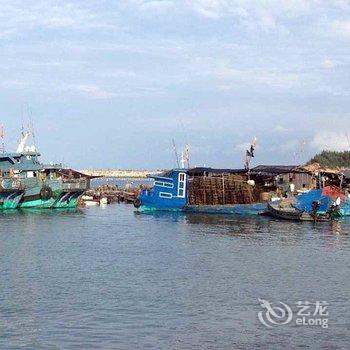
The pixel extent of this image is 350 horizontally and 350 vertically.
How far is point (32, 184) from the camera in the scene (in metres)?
63.4

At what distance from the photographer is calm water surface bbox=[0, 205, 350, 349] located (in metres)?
18.3

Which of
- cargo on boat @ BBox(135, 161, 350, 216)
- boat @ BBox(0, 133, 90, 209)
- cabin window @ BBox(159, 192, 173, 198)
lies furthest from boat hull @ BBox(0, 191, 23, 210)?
cabin window @ BBox(159, 192, 173, 198)

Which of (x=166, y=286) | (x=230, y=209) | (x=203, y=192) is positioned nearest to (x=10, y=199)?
(x=203, y=192)

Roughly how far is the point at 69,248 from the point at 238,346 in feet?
64.8

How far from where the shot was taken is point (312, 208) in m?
52.5

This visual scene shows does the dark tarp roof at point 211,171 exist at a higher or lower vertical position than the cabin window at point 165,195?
higher

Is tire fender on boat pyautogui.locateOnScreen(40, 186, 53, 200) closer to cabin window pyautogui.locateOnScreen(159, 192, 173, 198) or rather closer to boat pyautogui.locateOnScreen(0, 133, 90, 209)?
boat pyautogui.locateOnScreen(0, 133, 90, 209)

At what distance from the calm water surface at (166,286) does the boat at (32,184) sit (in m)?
16.9

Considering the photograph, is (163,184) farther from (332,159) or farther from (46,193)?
(332,159)

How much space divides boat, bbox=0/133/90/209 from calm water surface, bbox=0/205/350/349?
1689 cm

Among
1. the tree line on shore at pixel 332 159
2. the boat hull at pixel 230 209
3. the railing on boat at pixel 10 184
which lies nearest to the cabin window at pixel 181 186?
the boat hull at pixel 230 209

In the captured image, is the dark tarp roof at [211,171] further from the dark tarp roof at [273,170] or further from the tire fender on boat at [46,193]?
the tire fender on boat at [46,193]

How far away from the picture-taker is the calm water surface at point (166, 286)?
18.3 meters

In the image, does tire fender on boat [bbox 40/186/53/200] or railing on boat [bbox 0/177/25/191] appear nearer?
railing on boat [bbox 0/177/25/191]
